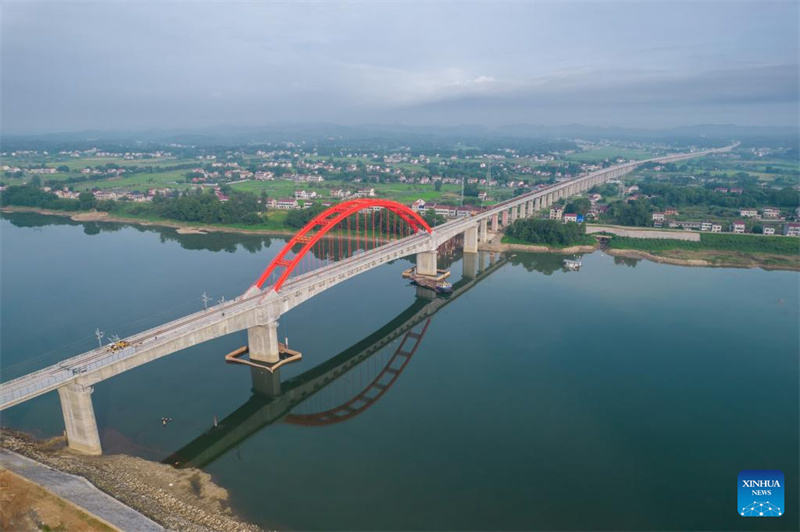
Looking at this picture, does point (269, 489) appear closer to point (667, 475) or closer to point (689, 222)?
point (667, 475)

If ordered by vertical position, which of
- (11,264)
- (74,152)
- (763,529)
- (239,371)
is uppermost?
(74,152)

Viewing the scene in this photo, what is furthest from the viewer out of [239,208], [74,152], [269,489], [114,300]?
[74,152]

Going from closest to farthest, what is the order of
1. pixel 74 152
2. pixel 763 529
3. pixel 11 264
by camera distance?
pixel 763 529 < pixel 11 264 < pixel 74 152

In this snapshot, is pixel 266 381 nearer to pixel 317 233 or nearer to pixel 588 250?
pixel 317 233

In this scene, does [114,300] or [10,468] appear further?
[114,300]

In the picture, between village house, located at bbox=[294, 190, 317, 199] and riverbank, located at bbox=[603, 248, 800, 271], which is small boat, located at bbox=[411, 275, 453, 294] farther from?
village house, located at bbox=[294, 190, 317, 199]

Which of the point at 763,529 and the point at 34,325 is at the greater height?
the point at 34,325

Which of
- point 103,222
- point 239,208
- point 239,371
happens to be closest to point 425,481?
point 239,371

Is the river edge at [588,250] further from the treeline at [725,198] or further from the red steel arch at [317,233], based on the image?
the treeline at [725,198]
